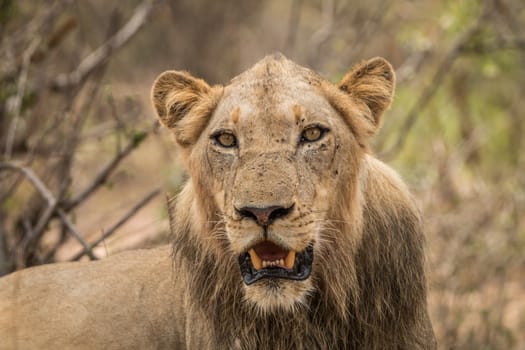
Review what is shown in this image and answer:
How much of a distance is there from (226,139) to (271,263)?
628 millimetres

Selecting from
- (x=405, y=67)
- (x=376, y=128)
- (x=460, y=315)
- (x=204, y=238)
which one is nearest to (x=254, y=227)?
(x=204, y=238)

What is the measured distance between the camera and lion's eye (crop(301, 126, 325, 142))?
3875 millimetres

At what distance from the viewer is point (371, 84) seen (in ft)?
13.8

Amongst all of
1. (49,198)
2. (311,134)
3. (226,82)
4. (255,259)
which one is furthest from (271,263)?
(226,82)

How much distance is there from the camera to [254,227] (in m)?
3.50

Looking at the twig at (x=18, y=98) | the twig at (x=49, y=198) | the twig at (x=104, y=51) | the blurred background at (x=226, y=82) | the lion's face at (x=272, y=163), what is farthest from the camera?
the twig at (x=104, y=51)

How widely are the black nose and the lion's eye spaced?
0.45m

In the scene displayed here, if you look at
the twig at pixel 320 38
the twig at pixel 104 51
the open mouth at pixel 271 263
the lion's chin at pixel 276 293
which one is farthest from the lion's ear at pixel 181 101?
the twig at pixel 320 38

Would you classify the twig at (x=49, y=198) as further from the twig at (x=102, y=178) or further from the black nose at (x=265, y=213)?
the black nose at (x=265, y=213)

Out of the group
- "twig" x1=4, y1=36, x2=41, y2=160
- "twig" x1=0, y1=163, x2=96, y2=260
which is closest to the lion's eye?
"twig" x1=0, y1=163, x2=96, y2=260

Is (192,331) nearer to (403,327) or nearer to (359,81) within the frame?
(403,327)

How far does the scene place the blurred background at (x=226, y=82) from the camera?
21.5 ft

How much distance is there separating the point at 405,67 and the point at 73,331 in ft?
21.4

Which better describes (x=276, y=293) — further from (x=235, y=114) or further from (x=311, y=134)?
(x=235, y=114)
